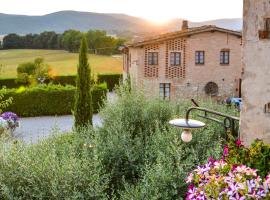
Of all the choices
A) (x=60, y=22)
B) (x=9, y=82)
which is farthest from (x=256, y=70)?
(x=60, y=22)

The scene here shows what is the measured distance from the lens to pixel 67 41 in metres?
74.8

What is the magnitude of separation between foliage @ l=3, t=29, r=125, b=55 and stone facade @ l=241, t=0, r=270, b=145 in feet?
192

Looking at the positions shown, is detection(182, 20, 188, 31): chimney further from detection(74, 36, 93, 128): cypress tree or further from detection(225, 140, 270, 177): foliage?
detection(225, 140, 270, 177): foliage

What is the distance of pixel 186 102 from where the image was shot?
41.8ft

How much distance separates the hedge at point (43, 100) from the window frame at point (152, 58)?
3.94m

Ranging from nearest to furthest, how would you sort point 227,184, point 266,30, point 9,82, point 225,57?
point 227,184
point 266,30
point 225,57
point 9,82

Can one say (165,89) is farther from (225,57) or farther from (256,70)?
(256,70)

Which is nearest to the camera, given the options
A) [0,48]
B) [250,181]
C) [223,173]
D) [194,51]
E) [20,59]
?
[250,181]

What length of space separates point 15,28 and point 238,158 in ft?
588

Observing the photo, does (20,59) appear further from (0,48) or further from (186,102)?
(186,102)

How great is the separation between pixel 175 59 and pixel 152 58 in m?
1.56

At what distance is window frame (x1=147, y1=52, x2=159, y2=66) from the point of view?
29984mm

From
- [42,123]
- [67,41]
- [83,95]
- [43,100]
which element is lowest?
[42,123]

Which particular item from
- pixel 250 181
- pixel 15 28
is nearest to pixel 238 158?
pixel 250 181
